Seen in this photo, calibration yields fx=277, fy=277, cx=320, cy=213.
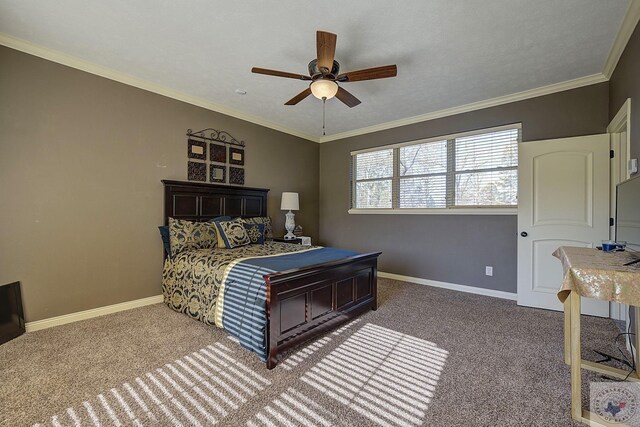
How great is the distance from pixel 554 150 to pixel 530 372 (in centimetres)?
261

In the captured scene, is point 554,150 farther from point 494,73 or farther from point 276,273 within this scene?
point 276,273

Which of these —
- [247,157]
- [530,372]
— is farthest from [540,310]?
[247,157]

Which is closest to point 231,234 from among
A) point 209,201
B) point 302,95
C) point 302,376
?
point 209,201

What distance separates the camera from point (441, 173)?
430cm

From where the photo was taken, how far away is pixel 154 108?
136 inches

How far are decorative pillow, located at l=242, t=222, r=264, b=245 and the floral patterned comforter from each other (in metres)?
0.36

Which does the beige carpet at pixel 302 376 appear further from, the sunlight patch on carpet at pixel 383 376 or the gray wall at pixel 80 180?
the gray wall at pixel 80 180

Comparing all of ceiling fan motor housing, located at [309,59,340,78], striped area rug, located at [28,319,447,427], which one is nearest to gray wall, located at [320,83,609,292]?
striped area rug, located at [28,319,447,427]

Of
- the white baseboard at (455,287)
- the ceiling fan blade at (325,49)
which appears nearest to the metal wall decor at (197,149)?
the ceiling fan blade at (325,49)

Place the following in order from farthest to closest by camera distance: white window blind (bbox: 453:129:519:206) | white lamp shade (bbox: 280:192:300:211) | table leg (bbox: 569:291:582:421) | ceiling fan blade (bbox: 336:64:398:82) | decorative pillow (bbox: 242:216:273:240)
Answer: white lamp shade (bbox: 280:192:300:211)
decorative pillow (bbox: 242:216:273:240)
white window blind (bbox: 453:129:519:206)
ceiling fan blade (bbox: 336:64:398:82)
table leg (bbox: 569:291:582:421)

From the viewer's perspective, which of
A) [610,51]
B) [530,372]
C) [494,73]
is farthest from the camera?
[494,73]

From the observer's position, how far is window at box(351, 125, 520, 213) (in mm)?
3779

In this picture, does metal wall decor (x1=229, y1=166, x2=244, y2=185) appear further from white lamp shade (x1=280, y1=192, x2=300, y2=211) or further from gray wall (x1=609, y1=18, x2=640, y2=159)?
gray wall (x1=609, y1=18, x2=640, y2=159)

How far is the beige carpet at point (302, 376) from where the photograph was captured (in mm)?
1564
